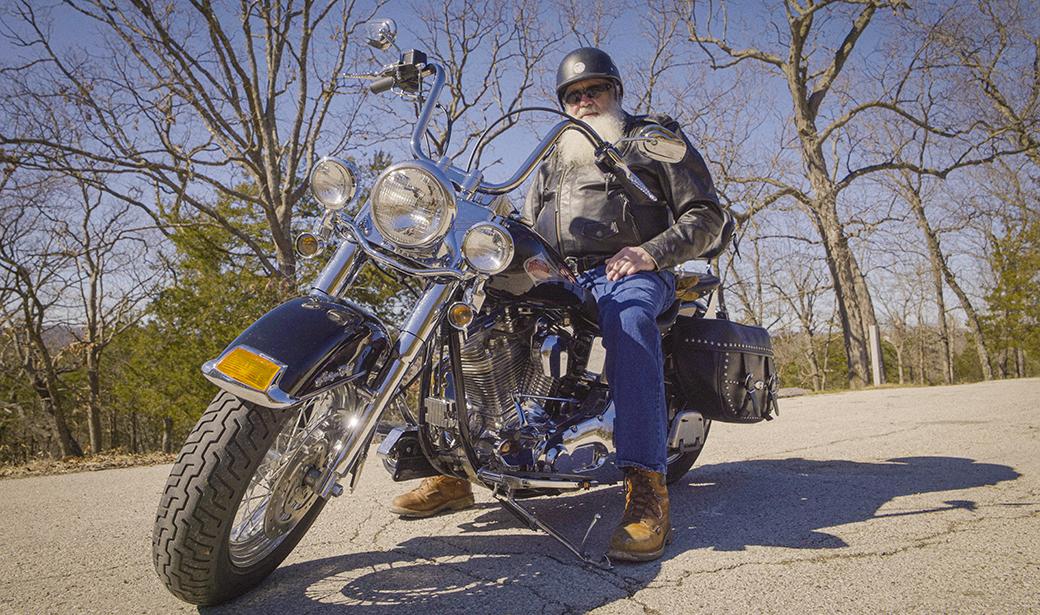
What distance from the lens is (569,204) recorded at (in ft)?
9.20

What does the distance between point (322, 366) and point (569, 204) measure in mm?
1401

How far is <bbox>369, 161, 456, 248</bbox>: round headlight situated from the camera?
1.84 meters

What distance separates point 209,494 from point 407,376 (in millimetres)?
601

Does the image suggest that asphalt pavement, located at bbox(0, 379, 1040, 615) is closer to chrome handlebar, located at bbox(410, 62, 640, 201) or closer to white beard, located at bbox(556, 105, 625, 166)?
chrome handlebar, located at bbox(410, 62, 640, 201)

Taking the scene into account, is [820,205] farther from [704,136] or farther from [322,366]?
[322,366]

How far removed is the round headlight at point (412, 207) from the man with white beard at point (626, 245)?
649mm

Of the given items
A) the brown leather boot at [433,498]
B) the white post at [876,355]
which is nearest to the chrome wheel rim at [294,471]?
the brown leather boot at [433,498]

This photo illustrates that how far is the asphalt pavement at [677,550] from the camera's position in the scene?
5.95 feet

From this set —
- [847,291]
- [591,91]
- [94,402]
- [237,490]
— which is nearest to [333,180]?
[237,490]

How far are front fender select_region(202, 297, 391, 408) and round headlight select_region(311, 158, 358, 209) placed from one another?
1.15 feet

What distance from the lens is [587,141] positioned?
2.89 metres

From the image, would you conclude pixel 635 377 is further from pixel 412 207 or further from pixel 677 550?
pixel 412 207

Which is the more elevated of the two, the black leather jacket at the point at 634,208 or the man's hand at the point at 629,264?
the black leather jacket at the point at 634,208

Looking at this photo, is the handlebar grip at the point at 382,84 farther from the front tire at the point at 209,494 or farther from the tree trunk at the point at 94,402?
the tree trunk at the point at 94,402
